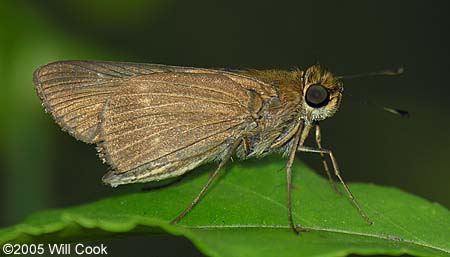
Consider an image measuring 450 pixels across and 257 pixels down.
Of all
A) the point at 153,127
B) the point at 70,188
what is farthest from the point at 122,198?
the point at 70,188

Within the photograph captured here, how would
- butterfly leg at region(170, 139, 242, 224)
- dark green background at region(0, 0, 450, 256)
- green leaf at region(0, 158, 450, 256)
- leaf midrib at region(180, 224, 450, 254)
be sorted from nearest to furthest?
green leaf at region(0, 158, 450, 256)
leaf midrib at region(180, 224, 450, 254)
butterfly leg at region(170, 139, 242, 224)
dark green background at region(0, 0, 450, 256)

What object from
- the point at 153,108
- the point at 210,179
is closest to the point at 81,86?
the point at 153,108

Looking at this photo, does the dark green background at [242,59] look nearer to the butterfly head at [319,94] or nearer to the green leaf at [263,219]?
the green leaf at [263,219]

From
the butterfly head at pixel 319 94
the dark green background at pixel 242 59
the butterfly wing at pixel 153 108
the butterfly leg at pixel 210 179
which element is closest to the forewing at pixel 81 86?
the butterfly wing at pixel 153 108

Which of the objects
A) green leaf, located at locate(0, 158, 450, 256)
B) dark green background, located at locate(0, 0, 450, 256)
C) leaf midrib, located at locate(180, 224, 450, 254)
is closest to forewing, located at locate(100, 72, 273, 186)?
green leaf, located at locate(0, 158, 450, 256)

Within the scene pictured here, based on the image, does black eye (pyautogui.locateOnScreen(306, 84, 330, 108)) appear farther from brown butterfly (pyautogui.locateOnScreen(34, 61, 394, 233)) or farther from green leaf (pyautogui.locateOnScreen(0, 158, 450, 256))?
green leaf (pyautogui.locateOnScreen(0, 158, 450, 256))

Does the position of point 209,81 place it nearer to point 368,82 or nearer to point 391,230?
point 391,230

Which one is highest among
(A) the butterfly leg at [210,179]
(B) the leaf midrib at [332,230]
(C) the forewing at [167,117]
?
(C) the forewing at [167,117]
